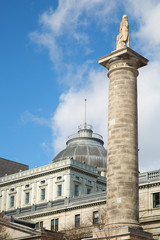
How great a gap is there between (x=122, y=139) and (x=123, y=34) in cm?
767

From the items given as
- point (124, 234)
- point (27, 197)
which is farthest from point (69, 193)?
point (124, 234)

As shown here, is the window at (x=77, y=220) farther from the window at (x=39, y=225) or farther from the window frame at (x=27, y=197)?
the window frame at (x=27, y=197)

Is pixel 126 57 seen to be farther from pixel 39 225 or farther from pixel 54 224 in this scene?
pixel 39 225

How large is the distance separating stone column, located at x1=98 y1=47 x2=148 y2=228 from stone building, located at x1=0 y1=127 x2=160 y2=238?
24.7 m

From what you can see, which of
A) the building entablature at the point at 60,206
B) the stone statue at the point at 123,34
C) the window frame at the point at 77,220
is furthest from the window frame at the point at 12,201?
the stone statue at the point at 123,34

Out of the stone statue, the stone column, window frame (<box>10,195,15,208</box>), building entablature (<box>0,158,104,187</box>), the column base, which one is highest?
building entablature (<box>0,158,104,187</box>)

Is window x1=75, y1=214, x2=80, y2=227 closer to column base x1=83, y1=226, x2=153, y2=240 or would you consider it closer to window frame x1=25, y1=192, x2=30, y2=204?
window frame x1=25, y1=192, x2=30, y2=204

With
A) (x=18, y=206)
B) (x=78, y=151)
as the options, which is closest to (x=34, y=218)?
(x=18, y=206)

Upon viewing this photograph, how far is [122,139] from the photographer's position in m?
30.1

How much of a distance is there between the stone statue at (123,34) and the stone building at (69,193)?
83.8ft

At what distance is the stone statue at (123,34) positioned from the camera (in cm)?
3316

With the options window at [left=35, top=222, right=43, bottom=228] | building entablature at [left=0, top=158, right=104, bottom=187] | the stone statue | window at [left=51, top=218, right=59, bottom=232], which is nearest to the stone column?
the stone statue

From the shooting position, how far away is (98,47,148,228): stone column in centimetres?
2875

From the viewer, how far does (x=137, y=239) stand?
2756 cm
